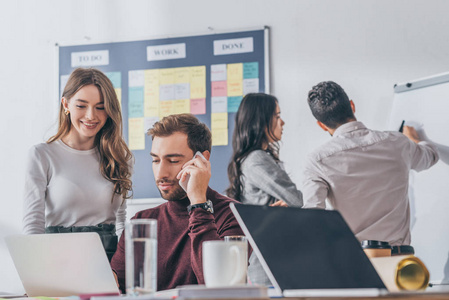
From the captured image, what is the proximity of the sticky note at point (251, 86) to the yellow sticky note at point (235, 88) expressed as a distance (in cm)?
2

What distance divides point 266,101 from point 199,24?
2.83 feet

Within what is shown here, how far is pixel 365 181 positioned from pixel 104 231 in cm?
100

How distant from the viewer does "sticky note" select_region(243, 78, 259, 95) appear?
331 cm

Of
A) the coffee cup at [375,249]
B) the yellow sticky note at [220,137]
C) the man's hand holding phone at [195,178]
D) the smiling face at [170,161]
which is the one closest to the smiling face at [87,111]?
the smiling face at [170,161]

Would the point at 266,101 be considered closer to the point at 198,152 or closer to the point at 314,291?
the point at 198,152

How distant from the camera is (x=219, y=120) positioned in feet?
11.0

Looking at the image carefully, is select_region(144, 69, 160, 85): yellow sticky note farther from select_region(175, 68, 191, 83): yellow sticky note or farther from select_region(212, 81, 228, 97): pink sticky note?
select_region(212, 81, 228, 97): pink sticky note

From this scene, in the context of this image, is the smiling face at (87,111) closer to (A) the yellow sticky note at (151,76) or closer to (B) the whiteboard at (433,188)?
(A) the yellow sticky note at (151,76)

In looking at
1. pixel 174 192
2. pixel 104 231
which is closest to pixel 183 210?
pixel 174 192

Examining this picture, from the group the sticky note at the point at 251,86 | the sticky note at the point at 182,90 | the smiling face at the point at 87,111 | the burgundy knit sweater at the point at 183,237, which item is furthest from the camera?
the sticky note at the point at 182,90

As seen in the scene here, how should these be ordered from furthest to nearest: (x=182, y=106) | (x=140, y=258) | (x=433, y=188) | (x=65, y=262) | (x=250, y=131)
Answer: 1. (x=182, y=106)
2. (x=250, y=131)
3. (x=433, y=188)
4. (x=65, y=262)
5. (x=140, y=258)

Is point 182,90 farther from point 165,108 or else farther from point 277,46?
point 277,46

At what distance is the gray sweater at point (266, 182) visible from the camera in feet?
8.64

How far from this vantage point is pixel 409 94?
2.80m
